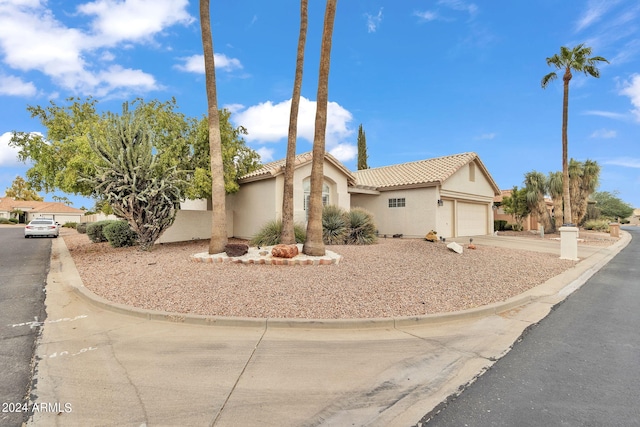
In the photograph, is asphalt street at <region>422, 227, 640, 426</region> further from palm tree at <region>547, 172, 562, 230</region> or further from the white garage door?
palm tree at <region>547, 172, 562, 230</region>

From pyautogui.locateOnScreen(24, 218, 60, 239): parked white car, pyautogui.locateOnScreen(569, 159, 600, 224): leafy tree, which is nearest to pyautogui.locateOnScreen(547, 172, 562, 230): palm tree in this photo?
pyautogui.locateOnScreen(569, 159, 600, 224): leafy tree

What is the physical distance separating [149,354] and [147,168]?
10.6 meters

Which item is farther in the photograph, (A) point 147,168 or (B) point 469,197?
(B) point 469,197

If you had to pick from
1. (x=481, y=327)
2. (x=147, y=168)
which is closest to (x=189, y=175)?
(x=147, y=168)

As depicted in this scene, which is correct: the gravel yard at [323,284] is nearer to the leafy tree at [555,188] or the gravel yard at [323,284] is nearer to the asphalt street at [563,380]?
the asphalt street at [563,380]

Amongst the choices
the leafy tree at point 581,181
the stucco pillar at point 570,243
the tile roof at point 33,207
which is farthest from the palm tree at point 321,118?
the tile roof at point 33,207

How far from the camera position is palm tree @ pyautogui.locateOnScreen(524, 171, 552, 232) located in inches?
1059

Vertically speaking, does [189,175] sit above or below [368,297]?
above

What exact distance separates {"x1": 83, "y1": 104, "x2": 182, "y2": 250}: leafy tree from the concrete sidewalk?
737 centimetres

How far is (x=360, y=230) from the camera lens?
1508cm

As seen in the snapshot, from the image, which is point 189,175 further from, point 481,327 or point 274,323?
point 481,327

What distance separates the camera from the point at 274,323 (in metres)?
5.14

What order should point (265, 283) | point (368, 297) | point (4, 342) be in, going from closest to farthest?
point (4, 342) → point (368, 297) → point (265, 283)

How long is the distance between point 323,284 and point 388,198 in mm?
15114
